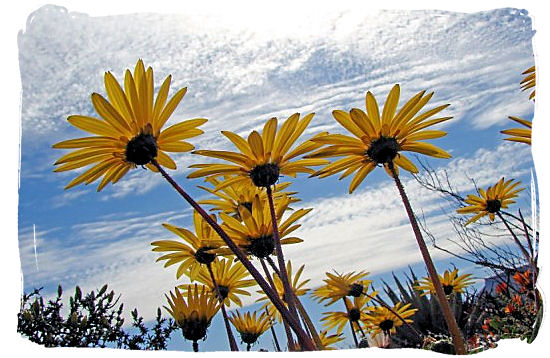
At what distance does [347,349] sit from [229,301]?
0.49 feet

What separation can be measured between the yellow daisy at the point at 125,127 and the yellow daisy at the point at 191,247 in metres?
0.10

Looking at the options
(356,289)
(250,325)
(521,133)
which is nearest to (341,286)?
(356,289)

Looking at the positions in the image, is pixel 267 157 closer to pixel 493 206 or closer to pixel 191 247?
pixel 191 247

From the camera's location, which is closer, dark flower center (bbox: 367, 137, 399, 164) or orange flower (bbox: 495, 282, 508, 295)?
dark flower center (bbox: 367, 137, 399, 164)

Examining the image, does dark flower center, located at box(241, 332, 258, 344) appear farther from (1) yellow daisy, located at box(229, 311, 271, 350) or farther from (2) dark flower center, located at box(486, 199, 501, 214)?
(2) dark flower center, located at box(486, 199, 501, 214)

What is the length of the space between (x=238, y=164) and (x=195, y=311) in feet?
0.60

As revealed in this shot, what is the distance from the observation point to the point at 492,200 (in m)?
0.69

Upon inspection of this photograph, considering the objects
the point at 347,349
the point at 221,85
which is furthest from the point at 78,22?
the point at 347,349

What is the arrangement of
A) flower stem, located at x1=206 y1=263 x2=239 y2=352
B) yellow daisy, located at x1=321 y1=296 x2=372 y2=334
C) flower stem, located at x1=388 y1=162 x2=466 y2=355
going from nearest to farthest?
1. flower stem, located at x1=388 y1=162 x2=466 y2=355
2. flower stem, located at x1=206 y1=263 x2=239 y2=352
3. yellow daisy, located at x1=321 y1=296 x2=372 y2=334

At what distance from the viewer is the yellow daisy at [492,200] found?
682 mm

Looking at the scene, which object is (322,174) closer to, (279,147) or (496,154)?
(279,147)

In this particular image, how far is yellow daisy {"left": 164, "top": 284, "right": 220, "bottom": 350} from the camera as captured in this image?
0.64 meters

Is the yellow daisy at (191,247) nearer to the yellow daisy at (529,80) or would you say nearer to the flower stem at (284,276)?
the flower stem at (284,276)

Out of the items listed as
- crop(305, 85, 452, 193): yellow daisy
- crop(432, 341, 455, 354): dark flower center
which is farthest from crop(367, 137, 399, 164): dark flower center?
crop(432, 341, 455, 354): dark flower center
